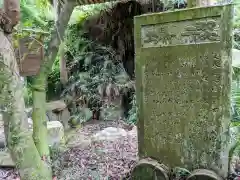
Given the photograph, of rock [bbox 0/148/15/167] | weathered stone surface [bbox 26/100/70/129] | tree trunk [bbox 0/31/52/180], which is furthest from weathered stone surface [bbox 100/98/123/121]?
tree trunk [bbox 0/31/52/180]

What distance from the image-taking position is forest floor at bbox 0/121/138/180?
2.73 metres

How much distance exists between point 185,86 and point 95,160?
4.58 ft

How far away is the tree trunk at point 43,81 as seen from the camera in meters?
2.31

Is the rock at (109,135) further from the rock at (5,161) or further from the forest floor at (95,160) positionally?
the rock at (5,161)

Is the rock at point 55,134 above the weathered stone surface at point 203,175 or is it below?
below

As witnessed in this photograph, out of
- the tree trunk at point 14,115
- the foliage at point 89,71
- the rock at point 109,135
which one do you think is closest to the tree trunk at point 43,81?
the tree trunk at point 14,115

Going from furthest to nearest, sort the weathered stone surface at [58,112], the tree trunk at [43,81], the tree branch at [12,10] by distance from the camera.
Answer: the weathered stone surface at [58,112] → the tree trunk at [43,81] → the tree branch at [12,10]

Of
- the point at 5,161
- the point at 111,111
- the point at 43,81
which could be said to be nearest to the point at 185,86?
the point at 43,81

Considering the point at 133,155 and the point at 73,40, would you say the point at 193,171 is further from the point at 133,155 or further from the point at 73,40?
the point at 73,40

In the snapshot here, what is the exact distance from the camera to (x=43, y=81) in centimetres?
238

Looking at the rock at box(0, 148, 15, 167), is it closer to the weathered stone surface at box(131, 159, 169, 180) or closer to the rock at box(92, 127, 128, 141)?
the rock at box(92, 127, 128, 141)

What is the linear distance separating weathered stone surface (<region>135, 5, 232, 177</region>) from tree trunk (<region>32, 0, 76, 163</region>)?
0.65m

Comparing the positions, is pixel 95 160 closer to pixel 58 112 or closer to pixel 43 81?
pixel 43 81

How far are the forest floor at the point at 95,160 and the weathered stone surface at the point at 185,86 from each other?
455 millimetres
